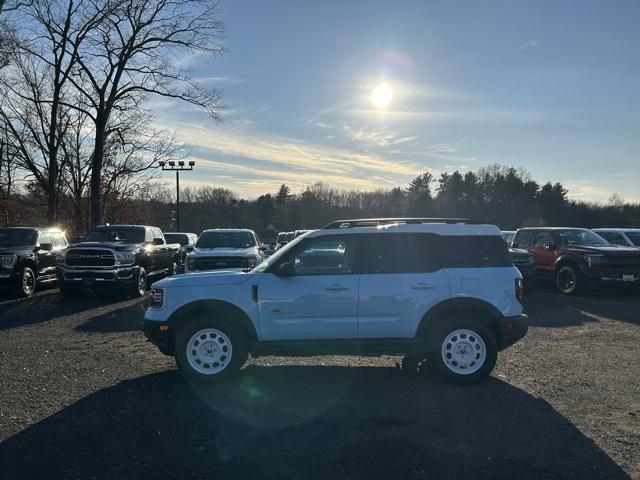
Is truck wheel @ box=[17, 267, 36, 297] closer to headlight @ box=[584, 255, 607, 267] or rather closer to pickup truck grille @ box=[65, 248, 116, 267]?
pickup truck grille @ box=[65, 248, 116, 267]

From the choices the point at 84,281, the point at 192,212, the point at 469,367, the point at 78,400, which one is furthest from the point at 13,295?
the point at 192,212

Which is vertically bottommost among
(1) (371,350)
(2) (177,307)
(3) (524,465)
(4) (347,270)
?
(3) (524,465)

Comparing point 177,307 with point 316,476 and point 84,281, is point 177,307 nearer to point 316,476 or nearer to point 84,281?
point 316,476

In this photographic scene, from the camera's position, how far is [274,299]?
6098 mm

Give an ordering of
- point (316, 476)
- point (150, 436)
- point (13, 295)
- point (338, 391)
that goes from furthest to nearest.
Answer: point (13, 295) → point (338, 391) → point (150, 436) → point (316, 476)

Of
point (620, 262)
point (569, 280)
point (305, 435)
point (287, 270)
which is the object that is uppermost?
point (287, 270)

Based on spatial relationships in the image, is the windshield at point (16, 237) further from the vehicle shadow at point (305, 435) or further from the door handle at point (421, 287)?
the door handle at point (421, 287)

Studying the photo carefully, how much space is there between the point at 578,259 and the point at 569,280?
71 centimetres

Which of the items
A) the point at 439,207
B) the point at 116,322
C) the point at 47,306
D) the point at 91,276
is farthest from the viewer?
the point at 439,207

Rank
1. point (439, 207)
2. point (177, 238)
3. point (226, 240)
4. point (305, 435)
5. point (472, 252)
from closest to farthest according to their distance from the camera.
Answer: point (305, 435), point (472, 252), point (226, 240), point (177, 238), point (439, 207)

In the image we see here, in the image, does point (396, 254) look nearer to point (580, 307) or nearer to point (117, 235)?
point (580, 307)

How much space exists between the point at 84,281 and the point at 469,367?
1070 cm

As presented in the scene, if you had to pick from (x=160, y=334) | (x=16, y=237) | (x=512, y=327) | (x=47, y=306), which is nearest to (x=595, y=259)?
(x=512, y=327)

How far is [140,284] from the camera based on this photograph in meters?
14.4
